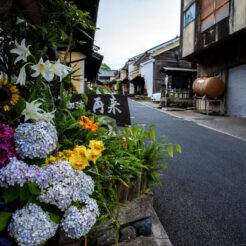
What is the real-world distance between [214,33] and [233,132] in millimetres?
6024

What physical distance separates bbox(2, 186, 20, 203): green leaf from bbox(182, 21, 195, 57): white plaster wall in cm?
1496

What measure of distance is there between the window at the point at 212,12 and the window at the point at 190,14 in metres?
1.03

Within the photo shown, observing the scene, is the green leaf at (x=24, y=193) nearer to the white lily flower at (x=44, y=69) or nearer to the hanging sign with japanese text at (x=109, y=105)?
the white lily flower at (x=44, y=69)

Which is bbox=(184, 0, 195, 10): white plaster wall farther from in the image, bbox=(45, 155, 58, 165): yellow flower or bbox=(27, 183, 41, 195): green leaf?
bbox=(27, 183, 41, 195): green leaf

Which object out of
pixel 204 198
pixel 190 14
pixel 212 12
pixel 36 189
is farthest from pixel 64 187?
pixel 190 14

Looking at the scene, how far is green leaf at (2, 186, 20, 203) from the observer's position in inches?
43.5

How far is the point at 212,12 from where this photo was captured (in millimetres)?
12055

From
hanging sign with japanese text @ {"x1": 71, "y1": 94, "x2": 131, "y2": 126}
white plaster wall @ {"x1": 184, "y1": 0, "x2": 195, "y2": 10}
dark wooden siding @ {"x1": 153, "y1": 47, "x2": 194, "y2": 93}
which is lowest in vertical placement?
hanging sign with japanese text @ {"x1": 71, "y1": 94, "x2": 131, "y2": 126}

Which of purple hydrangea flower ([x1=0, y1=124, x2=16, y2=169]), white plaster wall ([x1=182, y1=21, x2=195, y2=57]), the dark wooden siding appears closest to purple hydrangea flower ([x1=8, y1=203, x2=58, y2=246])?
purple hydrangea flower ([x1=0, y1=124, x2=16, y2=169])

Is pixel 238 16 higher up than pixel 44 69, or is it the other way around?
pixel 238 16

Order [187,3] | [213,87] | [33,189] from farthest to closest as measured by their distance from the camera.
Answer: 1. [187,3]
2. [213,87]
3. [33,189]

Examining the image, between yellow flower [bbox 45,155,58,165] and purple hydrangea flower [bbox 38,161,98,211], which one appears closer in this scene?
purple hydrangea flower [bbox 38,161,98,211]

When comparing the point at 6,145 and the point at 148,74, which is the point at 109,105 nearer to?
the point at 6,145

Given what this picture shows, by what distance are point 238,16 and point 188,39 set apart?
5520mm
